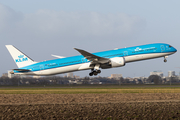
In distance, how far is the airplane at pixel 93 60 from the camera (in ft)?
146

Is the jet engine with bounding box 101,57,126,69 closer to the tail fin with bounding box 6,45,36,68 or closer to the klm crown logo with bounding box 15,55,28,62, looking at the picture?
the tail fin with bounding box 6,45,36,68

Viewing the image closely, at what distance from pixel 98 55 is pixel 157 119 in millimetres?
30232

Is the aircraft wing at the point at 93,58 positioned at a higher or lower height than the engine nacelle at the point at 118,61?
higher

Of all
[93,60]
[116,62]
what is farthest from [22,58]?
[116,62]

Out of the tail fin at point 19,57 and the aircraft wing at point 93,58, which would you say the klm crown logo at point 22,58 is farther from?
the aircraft wing at point 93,58

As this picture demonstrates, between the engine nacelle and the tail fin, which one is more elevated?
the tail fin

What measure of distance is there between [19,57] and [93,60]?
56.0 feet

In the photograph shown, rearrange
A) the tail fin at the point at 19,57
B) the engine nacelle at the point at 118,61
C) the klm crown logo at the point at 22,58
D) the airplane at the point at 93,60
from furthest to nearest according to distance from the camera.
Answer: the klm crown logo at the point at 22,58 < the tail fin at the point at 19,57 < the airplane at the point at 93,60 < the engine nacelle at the point at 118,61

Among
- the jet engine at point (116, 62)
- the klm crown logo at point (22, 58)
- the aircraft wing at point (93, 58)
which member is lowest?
the jet engine at point (116, 62)

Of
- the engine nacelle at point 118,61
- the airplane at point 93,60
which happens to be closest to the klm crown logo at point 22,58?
the airplane at point 93,60

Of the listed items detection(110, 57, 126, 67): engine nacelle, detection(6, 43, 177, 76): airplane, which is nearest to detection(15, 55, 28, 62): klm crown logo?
detection(6, 43, 177, 76): airplane

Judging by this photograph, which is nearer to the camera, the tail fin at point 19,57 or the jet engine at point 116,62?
the jet engine at point 116,62

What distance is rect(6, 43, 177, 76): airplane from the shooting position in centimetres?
4447

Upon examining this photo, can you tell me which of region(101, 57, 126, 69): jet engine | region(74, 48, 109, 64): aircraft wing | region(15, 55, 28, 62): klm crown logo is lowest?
region(101, 57, 126, 69): jet engine
